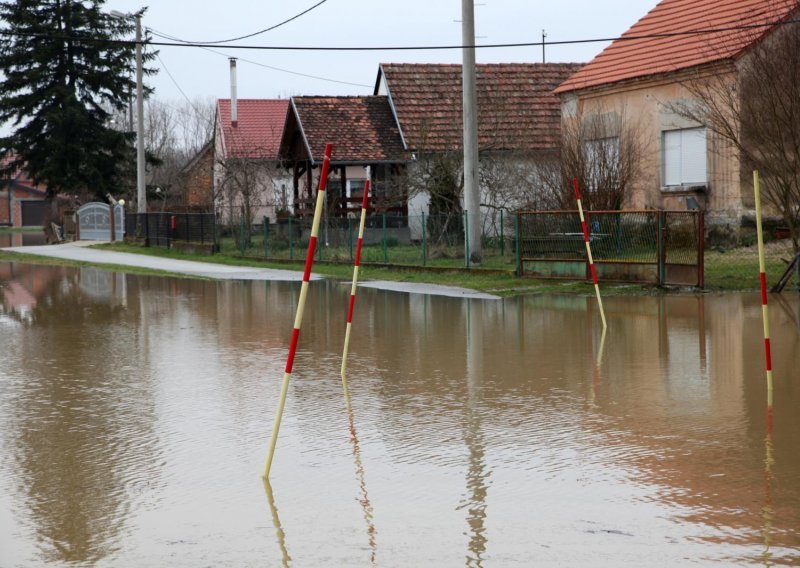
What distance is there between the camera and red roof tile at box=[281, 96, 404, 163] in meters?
37.1

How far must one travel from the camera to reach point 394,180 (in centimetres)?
3559

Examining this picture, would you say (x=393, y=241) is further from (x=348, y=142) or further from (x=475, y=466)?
(x=475, y=466)

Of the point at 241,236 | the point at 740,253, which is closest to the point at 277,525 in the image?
the point at 740,253

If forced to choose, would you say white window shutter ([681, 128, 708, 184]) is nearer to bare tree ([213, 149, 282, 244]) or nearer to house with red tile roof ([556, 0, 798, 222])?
house with red tile roof ([556, 0, 798, 222])

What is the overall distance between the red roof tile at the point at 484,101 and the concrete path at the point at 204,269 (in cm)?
893

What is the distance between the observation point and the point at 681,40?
95.3ft

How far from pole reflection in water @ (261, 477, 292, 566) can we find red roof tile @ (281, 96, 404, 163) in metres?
29.8

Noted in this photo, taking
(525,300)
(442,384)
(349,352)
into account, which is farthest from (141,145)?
(442,384)

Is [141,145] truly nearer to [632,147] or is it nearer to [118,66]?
[118,66]

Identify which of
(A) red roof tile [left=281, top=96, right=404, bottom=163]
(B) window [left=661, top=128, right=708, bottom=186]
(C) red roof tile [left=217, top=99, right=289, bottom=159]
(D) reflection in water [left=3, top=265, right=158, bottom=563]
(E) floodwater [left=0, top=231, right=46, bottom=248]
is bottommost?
(D) reflection in water [left=3, top=265, right=158, bottom=563]

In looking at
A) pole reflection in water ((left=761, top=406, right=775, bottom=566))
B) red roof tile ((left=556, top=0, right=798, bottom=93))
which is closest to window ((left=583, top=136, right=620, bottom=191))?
red roof tile ((left=556, top=0, right=798, bottom=93))

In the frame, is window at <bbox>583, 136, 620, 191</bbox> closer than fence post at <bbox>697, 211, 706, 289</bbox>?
No

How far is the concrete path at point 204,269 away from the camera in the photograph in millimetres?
21484

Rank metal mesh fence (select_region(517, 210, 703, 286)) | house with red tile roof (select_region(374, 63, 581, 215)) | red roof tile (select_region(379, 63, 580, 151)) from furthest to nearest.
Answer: red roof tile (select_region(379, 63, 580, 151)), house with red tile roof (select_region(374, 63, 581, 215)), metal mesh fence (select_region(517, 210, 703, 286))
